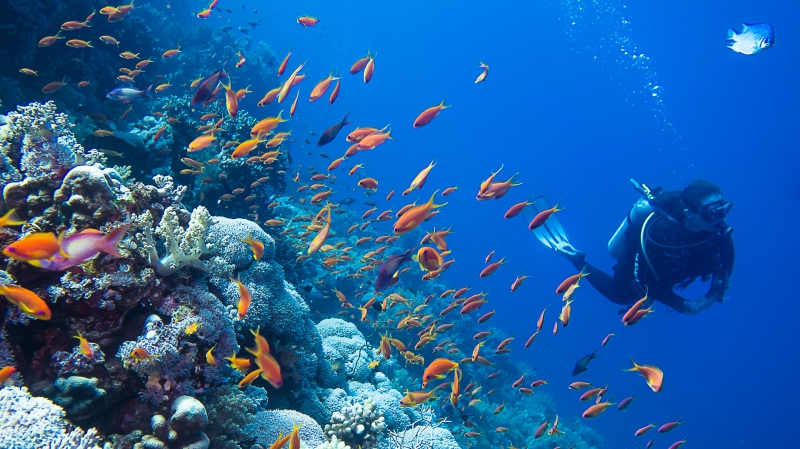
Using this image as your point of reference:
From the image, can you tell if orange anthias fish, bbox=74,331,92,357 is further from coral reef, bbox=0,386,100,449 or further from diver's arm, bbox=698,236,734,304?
diver's arm, bbox=698,236,734,304

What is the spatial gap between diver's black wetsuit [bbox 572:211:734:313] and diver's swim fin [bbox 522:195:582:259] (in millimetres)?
1678

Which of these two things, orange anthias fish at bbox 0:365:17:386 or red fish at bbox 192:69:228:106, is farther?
red fish at bbox 192:69:228:106

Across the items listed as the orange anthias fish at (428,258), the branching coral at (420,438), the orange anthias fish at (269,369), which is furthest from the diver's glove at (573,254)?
the orange anthias fish at (269,369)

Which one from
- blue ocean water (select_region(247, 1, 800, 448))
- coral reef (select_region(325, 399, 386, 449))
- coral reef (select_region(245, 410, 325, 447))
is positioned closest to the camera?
coral reef (select_region(245, 410, 325, 447))

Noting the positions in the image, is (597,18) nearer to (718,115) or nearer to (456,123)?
(718,115)

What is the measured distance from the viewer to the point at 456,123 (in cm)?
11831

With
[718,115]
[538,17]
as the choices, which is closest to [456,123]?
[538,17]

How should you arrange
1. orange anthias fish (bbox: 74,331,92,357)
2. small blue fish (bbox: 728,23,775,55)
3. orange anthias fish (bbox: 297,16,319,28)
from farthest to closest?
orange anthias fish (bbox: 297,16,319,28) < small blue fish (bbox: 728,23,775,55) < orange anthias fish (bbox: 74,331,92,357)

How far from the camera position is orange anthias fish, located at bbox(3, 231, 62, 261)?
73.5 inches

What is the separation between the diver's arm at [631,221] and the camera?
29.4ft

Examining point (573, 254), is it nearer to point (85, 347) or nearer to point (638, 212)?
point (638, 212)

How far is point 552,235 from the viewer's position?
11406mm

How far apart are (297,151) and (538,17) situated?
86711 mm

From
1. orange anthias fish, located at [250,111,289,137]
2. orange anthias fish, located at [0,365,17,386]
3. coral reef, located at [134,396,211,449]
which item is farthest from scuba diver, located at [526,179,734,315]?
orange anthias fish, located at [0,365,17,386]
